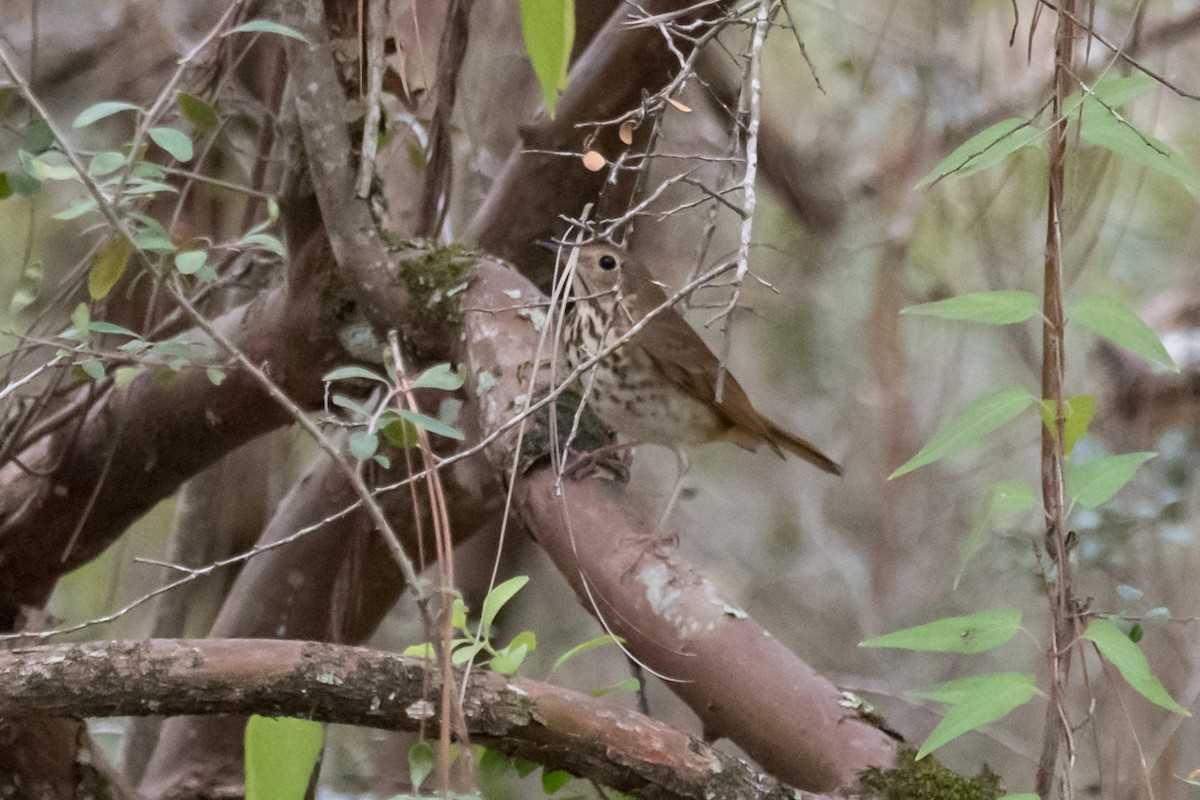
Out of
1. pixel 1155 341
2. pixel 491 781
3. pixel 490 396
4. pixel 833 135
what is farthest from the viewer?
pixel 833 135

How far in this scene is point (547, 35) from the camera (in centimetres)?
82

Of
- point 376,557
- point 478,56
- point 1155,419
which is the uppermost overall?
point 478,56

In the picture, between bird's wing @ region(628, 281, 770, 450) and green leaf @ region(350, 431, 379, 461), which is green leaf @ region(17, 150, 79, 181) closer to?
green leaf @ region(350, 431, 379, 461)

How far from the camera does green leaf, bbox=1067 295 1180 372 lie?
821 millimetres

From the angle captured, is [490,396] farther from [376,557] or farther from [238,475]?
[238,475]

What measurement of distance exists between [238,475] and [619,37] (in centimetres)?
126

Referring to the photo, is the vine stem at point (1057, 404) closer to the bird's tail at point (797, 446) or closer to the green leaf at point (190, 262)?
the green leaf at point (190, 262)

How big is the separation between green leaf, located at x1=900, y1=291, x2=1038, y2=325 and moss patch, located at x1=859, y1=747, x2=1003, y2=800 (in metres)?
0.49

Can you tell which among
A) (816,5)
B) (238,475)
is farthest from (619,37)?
(238,475)

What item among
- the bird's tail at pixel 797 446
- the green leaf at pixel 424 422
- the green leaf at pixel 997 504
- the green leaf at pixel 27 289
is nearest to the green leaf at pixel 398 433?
the green leaf at pixel 424 422

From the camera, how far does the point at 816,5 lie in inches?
103

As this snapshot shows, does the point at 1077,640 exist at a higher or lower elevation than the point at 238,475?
higher

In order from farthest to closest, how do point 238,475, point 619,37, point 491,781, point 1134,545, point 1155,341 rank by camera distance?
point 238,475
point 1134,545
point 619,37
point 491,781
point 1155,341

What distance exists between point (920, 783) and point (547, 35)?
793mm
